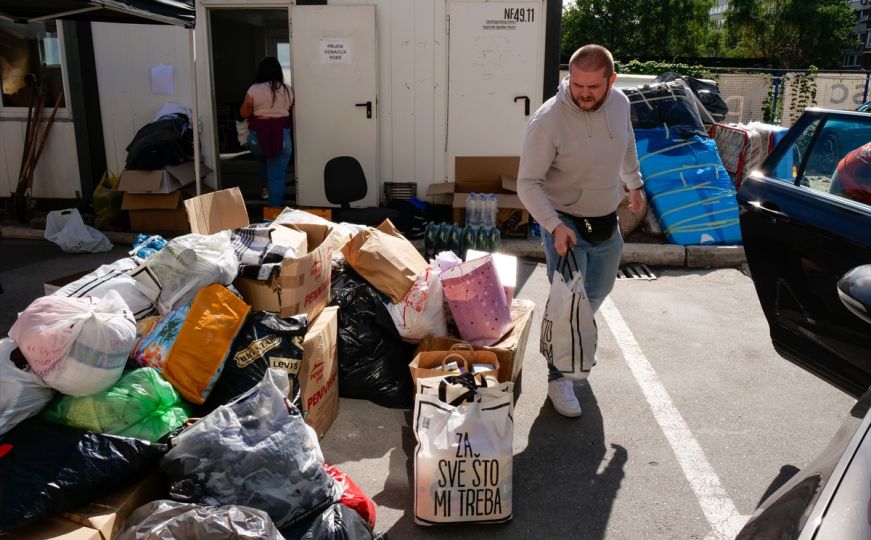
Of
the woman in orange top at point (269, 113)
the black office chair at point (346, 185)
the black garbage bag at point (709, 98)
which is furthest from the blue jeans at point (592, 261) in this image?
the black garbage bag at point (709, 98)

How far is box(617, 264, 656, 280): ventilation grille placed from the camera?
272 inches

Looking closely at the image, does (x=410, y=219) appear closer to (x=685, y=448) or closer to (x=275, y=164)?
(x=275, y=164)

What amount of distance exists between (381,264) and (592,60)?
5.23ft

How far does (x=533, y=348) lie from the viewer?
504 centimetres

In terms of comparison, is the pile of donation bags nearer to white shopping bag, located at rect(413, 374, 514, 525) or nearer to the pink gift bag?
the pink gift bag

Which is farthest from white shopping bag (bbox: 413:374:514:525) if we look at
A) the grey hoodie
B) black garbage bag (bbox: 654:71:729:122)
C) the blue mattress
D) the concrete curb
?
black garbage bag (bbox: 654:71:729:122)

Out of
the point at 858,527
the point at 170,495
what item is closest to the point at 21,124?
the point at 170,495

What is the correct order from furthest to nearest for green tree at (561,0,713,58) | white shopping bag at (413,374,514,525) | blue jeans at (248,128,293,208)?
green tree at (561,0,713,58) → blue jeans at (248,128,293,208) → white shopping bag at (413,374,514,525)

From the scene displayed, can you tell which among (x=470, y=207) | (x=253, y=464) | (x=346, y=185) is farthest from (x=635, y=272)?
(x=253, y=464)

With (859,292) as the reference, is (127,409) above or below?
below

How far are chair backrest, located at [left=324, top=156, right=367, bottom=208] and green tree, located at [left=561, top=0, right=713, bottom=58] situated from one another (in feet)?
175

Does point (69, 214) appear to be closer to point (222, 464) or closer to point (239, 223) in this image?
point (239, 223)

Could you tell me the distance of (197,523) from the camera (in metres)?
2.20

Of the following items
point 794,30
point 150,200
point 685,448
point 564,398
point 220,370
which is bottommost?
point 685,448
